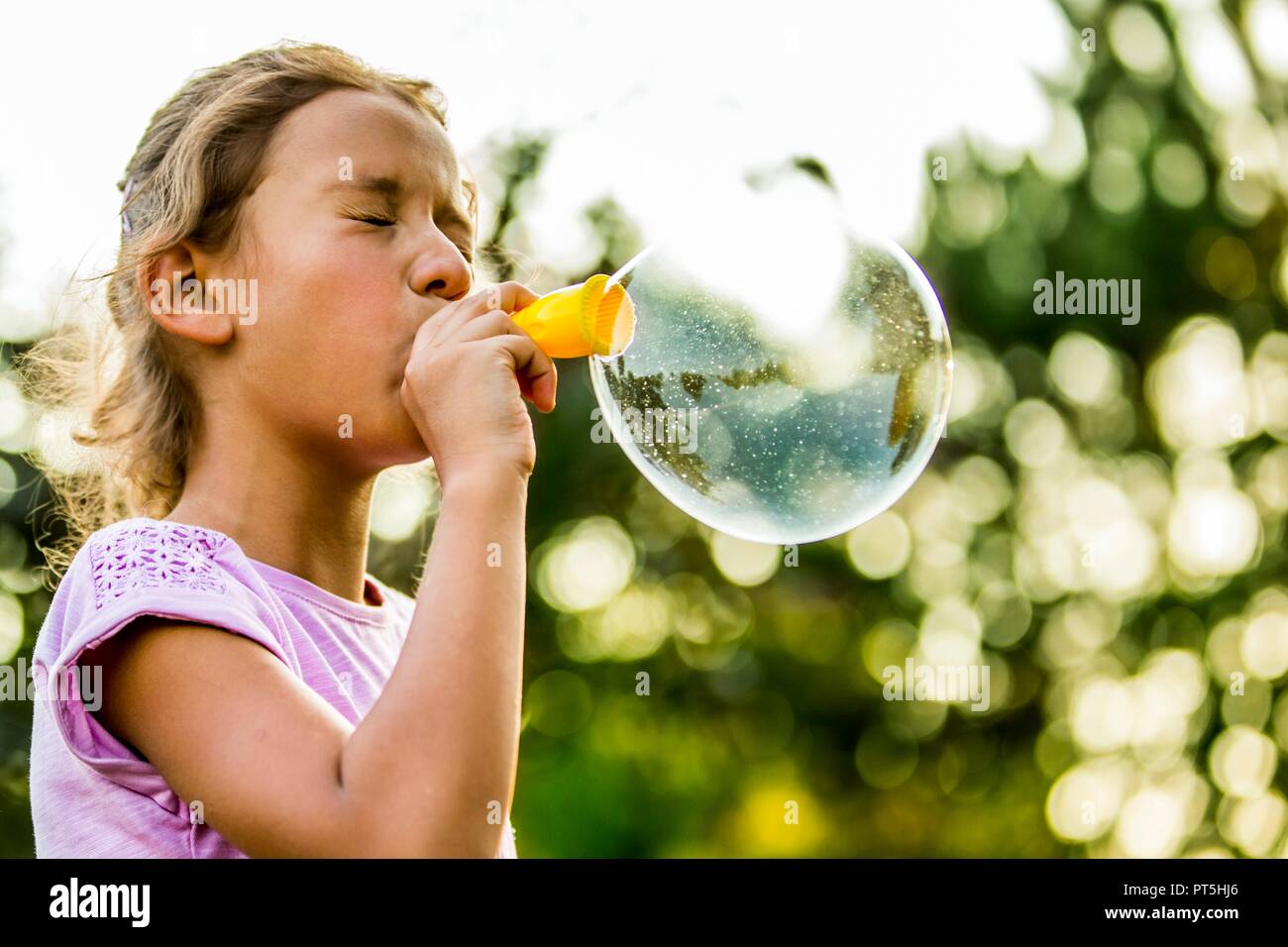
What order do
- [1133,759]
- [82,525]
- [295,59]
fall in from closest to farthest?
[295,59], [82,525], [1133,759]

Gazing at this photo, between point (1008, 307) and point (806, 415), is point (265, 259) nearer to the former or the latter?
point (806, 415)

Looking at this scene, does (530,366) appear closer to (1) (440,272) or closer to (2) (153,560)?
(1) (440,272)

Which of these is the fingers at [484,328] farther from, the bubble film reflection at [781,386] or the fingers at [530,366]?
the bubble film reflection at [781,386]

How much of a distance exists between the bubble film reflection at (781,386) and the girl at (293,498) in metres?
0.24

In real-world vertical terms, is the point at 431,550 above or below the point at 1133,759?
above

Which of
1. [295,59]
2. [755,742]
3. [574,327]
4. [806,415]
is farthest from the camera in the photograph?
[755,742]

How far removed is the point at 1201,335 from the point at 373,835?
20.9ft

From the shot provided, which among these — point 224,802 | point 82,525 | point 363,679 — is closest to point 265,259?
point 363,679

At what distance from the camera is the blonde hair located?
1.80m

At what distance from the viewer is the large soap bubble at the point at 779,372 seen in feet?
5.94

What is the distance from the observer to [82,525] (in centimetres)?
258

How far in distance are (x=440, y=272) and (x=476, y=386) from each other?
220mm

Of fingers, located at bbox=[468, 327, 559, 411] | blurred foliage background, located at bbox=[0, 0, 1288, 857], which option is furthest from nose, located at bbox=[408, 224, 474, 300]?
blurred foliage background, located at bbox=[0, 0, 1288, 857]

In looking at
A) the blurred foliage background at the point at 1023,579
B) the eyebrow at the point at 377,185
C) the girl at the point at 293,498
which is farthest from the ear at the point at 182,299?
the blurred foliage background at the point at 1023,579
